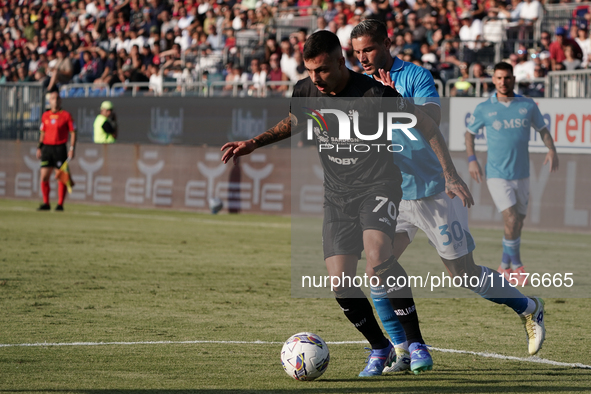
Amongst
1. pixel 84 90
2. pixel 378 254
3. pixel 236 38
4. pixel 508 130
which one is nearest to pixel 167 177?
pixel 84 90

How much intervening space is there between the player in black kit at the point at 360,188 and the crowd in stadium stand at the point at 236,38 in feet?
38.6

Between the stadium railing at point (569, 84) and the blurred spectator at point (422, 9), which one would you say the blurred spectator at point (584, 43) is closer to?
the stadium railing at point (569, 84)

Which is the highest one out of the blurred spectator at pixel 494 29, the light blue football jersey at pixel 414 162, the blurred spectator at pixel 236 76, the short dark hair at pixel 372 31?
the blurred spectator at pixel 494 29

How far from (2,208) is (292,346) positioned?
15227 millimetres

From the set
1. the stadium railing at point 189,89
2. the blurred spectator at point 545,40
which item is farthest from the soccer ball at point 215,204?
the blurred spectator at point 545,40

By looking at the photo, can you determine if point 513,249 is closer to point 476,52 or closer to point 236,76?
point 476,52

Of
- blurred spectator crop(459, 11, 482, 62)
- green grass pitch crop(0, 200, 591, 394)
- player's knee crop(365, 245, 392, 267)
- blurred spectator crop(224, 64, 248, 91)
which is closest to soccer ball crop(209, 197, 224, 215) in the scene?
blurred spectator crop(224, 64, 248, 91)

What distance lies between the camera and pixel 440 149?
543 cm

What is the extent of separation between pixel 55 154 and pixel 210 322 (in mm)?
11519

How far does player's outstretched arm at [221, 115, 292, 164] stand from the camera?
5496 millimetres

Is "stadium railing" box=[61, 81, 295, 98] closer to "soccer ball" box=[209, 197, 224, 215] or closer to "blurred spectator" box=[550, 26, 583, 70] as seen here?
"soccer ball" box=[209, 197, 224, 215]

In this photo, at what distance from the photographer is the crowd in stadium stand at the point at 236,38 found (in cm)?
→ 1856

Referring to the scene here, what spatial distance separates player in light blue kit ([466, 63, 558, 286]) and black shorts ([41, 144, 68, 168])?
396 inches

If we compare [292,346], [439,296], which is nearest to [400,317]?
[292,346]
